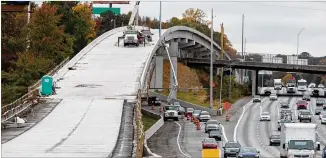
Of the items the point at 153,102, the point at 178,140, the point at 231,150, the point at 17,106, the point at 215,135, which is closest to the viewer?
the point at 231,150

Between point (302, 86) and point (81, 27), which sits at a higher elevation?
point (81, 27)

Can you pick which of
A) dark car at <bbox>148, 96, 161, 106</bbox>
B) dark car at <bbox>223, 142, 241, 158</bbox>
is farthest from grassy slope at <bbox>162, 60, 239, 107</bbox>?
dark car at <bbox>223, 142, 241, 158</bbox>

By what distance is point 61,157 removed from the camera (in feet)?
115

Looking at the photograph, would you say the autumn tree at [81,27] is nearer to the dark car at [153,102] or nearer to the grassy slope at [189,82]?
the grassy slope at [189,82]

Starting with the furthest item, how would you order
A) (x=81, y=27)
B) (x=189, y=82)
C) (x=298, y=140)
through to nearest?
1. (x=189, y=82)
2. (x=81, y=27)
3. (x=298, y=140)

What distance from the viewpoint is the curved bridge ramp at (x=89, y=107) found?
1534 inches

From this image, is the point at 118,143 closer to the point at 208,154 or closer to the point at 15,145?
the point at 15,145

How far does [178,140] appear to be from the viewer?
232 feet

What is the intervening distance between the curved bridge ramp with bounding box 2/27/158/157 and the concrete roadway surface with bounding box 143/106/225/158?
4.21 metres

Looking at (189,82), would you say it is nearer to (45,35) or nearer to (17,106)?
(45,35)

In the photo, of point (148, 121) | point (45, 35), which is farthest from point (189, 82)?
point (148, 121)

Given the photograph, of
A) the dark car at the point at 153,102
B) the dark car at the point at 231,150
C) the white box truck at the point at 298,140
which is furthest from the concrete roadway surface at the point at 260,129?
the dark car at the point at 153,102

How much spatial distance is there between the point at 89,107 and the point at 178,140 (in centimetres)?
1179

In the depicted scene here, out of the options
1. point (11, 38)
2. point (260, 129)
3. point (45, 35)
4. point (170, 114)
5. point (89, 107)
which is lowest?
point (260, 129)
